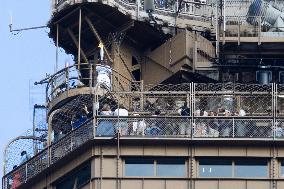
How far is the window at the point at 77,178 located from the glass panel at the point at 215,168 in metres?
4.64

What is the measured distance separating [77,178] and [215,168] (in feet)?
19.1

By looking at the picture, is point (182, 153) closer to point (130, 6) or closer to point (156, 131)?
point (156, 131)

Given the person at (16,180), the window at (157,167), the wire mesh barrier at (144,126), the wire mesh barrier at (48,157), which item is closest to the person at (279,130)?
the wire mesh barrier at (144,126)

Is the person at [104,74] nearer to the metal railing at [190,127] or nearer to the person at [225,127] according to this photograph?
the metal railing at [190,127]

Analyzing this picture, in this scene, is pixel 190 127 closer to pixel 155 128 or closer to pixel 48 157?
pixel 155 128

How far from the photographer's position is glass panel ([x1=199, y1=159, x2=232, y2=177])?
4178 inches

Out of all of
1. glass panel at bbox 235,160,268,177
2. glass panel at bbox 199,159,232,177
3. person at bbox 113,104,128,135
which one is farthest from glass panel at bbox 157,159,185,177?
glass panel at bbox 235,160,268,177

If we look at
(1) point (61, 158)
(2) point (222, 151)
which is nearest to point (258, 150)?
(2) point (222, 151)

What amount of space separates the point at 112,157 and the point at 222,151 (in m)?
4.46

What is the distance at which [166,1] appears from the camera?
117 meters

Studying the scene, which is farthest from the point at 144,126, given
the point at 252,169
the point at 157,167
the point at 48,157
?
the point at 48,157

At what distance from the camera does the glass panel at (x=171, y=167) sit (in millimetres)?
106125

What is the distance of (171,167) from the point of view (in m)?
106

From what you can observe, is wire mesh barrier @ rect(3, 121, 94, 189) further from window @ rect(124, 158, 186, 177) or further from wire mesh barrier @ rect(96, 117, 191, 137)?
window @ rect(124, 158, 186, 177)
